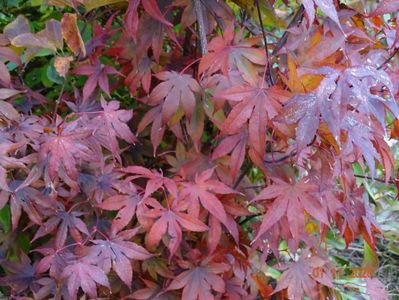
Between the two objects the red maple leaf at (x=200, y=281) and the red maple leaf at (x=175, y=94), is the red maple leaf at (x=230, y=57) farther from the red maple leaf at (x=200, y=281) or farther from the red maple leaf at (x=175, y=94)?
the red maple leaf at (x=200, y=281)

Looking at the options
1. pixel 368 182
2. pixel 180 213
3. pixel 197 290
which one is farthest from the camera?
pixel 368 182

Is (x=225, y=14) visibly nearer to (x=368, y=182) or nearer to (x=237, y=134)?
(x=237, y=134)

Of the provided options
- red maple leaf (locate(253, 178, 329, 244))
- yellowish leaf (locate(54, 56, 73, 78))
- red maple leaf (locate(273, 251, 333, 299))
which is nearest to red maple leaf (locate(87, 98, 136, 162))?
yellowish leaf (locate(54, 56, 73, 78))

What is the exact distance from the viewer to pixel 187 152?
1.46 m

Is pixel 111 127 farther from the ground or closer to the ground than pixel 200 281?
farther from the ground

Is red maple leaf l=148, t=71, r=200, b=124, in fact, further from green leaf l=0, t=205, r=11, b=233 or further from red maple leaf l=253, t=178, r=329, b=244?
green leaf l=0, t=205, r=11, b=233

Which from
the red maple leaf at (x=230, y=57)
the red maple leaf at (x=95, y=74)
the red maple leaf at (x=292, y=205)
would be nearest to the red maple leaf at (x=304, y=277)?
the red maple leaf at (x=292, y=205)

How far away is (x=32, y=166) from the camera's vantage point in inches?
49.3

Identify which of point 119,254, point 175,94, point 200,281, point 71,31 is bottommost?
point 200,281

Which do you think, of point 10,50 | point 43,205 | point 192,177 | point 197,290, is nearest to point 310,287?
point 197,290

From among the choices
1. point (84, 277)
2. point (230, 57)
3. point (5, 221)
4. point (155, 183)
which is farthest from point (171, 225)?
point (5, 221)

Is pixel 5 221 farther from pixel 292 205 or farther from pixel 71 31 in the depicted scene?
pixel 292 205

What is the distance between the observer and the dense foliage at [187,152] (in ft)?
3.74

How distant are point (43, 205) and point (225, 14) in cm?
63
